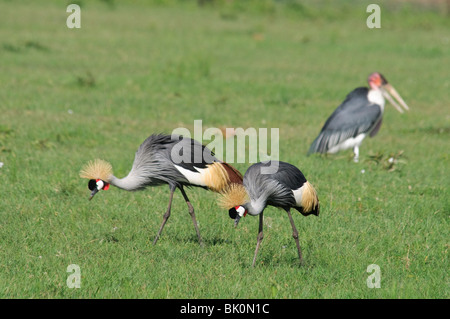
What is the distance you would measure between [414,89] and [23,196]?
32.4 ft

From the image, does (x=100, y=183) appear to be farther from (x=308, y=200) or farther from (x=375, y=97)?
(x=375, y=97)

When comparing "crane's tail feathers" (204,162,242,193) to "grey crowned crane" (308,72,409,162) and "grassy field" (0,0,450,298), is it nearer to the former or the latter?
"grassy field" (0,0,450,298)

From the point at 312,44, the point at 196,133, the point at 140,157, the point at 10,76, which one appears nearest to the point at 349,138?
the point at 196,133

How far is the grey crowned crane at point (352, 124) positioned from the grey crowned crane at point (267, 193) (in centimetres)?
390

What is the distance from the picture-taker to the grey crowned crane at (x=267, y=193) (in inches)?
208

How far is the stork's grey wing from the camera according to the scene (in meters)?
9.78

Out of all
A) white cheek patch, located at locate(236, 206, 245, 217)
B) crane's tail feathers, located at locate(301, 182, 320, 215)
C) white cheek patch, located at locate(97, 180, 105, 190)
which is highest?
white cheek patch, located at locate(97, 180, 105, 190)

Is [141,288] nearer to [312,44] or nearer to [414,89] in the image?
[414,89]

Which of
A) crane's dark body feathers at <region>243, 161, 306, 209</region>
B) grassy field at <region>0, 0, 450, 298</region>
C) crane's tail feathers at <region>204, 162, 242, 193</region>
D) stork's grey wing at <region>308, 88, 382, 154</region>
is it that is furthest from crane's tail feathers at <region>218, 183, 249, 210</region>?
stork's grey wing at <region>308, 88, 382, 154</region>

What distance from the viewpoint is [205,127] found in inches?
444

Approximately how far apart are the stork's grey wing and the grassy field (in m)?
0.30

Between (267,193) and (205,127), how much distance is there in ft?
19.1

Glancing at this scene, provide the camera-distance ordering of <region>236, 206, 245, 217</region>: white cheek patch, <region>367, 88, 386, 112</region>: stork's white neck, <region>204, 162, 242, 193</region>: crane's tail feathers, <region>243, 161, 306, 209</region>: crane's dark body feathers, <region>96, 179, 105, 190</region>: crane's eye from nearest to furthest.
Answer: <region>236, 206, 245, 217</region>: white cheek patch, <region>243, 161, 306, 209</region>: crane's dark body feathers, <region>96, 179, 105, 190</region>: crane's eye, <region>204, 162, 242, 193</region>: crane's tail feathers, <region>367, 88, 386, 112</region>: stork's white neck

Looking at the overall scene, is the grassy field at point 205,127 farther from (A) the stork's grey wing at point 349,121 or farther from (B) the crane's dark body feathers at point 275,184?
(B) the crane's dark body feathers at point 275,184
